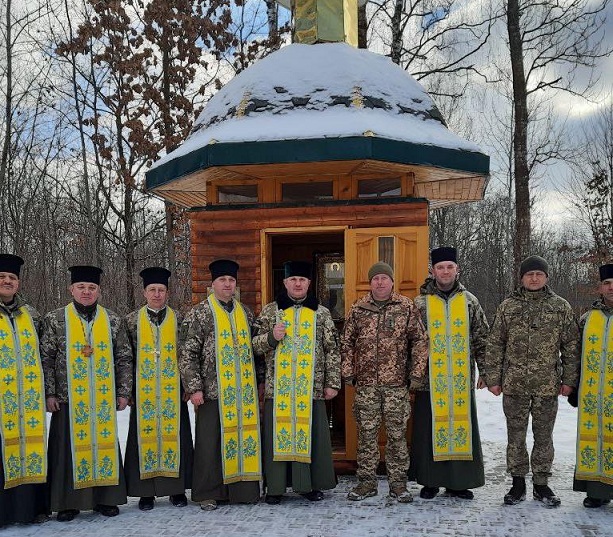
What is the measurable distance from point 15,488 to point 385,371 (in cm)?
289

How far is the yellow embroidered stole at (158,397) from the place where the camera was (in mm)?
4715

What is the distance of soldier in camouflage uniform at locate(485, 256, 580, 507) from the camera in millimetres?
4516

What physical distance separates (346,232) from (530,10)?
10275 mm

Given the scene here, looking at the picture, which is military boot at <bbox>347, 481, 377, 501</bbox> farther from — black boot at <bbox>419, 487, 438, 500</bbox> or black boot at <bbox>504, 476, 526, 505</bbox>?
Answer: black boot at <bbox>504, 476, 526, 505</bbox>

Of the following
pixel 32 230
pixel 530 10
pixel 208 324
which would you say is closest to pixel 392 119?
pixel 208 324

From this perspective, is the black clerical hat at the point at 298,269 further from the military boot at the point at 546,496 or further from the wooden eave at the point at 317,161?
the military boot at the point at 546,496

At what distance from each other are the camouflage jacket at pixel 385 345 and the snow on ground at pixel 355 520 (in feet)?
3.22

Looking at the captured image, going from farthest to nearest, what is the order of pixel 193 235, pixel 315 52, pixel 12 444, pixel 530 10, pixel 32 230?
pixel 32 230 < pixel 530 10 < pixel 315 52 < pixel 193 235 < pixel 12 444

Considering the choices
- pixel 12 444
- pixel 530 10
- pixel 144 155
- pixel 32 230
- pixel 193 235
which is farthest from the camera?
pixel 32 230

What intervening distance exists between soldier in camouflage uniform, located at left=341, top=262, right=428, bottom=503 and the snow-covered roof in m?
1.52

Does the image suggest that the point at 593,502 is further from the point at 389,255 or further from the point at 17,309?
the point at 17,309

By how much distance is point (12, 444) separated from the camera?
4.31 m

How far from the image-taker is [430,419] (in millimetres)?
4918

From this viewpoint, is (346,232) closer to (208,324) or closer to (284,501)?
(208,324)
